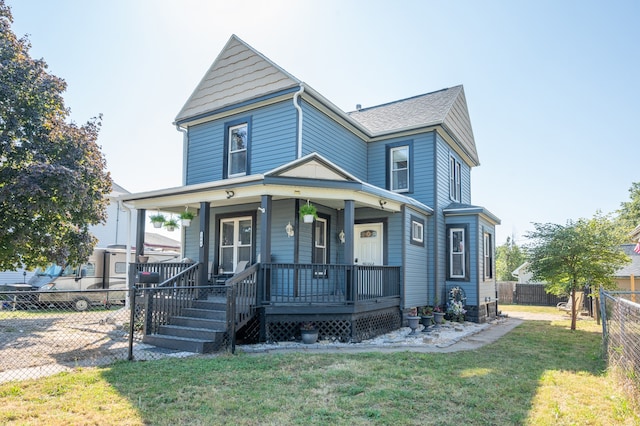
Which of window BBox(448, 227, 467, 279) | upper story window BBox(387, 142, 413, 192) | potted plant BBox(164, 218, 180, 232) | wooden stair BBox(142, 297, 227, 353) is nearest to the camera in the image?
wooden stair BBox(142, 297, 227, 353)

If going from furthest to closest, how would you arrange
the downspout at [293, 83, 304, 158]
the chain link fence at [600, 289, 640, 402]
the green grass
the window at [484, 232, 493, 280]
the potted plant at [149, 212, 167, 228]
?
1. the window at [484, 232, 493, 280]
2. the potted plant at [149, 212, 167, 228]
3. the downspout at [293, 83, 304, 158]
4. the chain link fence at [600, 289, 640, 402]
5. the green grass

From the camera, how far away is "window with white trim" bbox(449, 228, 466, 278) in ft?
43.4

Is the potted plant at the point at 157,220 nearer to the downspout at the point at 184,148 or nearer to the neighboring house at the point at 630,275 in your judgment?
the downspout at the point at 184,148

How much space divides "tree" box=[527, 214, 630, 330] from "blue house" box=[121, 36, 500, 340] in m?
1.80

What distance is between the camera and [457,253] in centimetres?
1338

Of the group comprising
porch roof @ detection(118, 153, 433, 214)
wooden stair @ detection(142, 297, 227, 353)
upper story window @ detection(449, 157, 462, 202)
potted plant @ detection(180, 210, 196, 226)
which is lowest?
wooden stair @ detection(142, 297, 227, 353)

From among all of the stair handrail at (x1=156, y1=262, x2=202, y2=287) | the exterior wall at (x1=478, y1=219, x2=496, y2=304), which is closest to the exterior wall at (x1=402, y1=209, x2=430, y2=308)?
the exterior wall at (x1=478, y1=219, x2=496, y2=304)

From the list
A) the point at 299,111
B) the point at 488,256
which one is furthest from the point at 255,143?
the point at 488,256

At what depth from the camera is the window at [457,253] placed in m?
13.2

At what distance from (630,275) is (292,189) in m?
14.2

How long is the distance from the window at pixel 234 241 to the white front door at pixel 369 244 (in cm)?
304

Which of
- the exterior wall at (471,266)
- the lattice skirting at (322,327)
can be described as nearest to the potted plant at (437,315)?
the exterior wall at (471,266)

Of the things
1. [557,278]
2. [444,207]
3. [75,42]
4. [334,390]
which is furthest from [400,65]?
[334,390]

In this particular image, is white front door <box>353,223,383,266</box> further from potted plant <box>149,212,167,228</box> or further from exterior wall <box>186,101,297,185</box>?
potted plant <box>149,212,167,228</box>
